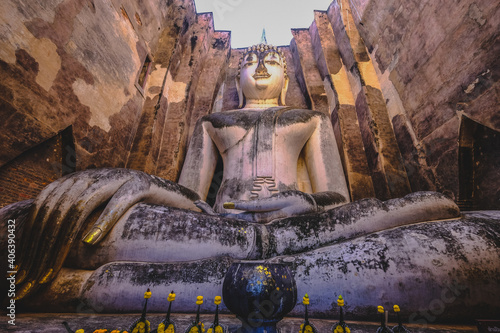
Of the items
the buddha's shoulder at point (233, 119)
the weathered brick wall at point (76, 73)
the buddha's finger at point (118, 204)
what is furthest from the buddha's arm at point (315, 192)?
the weathered brick wall at point (76, 73)

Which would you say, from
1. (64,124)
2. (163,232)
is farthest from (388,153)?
(64,124)

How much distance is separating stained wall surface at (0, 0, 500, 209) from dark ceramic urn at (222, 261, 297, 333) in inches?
103

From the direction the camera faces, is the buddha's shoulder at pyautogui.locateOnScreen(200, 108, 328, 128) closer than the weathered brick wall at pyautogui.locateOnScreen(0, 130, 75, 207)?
No

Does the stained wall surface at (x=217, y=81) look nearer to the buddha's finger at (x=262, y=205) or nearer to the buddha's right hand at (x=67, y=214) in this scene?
the buddha's right hand at (x=67, y=214)

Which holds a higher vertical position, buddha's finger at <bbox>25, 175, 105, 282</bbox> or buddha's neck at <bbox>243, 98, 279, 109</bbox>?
buddha's neck at <bbox>243, 98, 279, 109</bbox>

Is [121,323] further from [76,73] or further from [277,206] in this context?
[76,73]

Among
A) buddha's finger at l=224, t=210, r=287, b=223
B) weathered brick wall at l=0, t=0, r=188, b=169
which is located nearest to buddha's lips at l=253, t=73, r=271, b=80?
weathered brick wall at l=0, t=0, r=188, b=169

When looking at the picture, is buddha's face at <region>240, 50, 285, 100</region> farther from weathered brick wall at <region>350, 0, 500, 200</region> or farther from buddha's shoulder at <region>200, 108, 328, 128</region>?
weathered brick wall at <region>350, 0, 500, 200</region>

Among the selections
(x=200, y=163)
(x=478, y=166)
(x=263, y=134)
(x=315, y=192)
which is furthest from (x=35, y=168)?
(x=478, y=166)

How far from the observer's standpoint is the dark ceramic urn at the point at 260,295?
76 cm

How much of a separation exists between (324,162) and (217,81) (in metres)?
2.86

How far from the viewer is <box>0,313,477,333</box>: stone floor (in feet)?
2.95

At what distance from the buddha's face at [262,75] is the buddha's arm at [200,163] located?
2.98 feet

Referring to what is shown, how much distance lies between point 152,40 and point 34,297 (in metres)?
4.15
